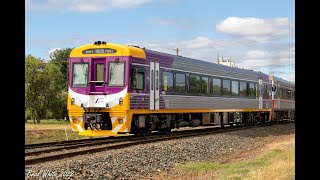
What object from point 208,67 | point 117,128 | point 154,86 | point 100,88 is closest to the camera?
point 117,128

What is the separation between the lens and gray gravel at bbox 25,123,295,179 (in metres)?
9.23

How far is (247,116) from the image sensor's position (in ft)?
95.9

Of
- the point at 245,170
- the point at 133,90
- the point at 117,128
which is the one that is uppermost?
the point at 133,90

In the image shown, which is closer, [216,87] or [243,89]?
[216,87]

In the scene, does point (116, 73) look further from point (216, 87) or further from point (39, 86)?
point (39, 86)

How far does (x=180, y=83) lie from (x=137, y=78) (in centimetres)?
368

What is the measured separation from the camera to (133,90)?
16.2m

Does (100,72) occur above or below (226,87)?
above

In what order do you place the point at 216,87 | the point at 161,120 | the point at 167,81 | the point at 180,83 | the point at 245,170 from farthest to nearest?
the point at 216,87
the point at 180,83
the point at 167,81
the point at 161,120
the point at 245,170

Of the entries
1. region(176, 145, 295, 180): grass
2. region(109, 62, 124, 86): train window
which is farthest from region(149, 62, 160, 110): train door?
region(176, 145, 295, 180): grass

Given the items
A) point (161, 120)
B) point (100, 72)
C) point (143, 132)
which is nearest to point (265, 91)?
point (161, 120)
